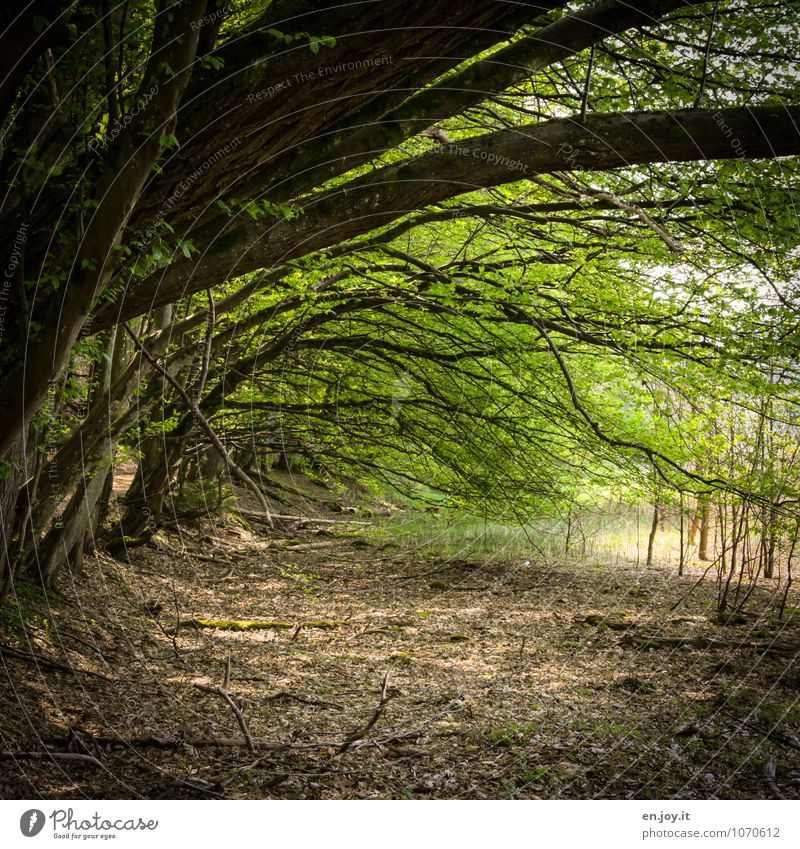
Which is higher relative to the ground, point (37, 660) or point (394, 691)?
point (394, 691)

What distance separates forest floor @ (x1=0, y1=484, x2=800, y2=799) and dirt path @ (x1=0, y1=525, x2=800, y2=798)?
0.02 m

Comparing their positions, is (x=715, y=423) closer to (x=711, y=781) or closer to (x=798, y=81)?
(x=798, y=81)

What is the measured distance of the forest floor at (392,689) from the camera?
3.89 metres

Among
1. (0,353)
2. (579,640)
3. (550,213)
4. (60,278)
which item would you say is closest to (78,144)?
(60,278)

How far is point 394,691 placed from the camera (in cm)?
562

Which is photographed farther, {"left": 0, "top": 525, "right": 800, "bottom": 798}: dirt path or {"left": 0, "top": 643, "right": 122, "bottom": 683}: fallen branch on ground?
{"left": 0, "top": 643, "right": 122, "bottom": 683}: fallen branch on ground

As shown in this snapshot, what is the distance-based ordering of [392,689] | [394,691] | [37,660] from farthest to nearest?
1. [392,689]
2. [394,691]
3. [37,660]

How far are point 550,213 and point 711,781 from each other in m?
5.07

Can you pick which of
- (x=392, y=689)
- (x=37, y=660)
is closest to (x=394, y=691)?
(x=392, y=689)

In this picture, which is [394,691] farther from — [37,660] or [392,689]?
[37,660]

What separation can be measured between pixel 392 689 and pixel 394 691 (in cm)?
22

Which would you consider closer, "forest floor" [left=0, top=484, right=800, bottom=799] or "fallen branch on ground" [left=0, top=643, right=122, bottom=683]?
"forest floor" [left=0, top=484, right=800, bottom=799]

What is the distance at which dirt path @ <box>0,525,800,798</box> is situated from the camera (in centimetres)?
390

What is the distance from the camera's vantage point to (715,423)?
22.7 feet
